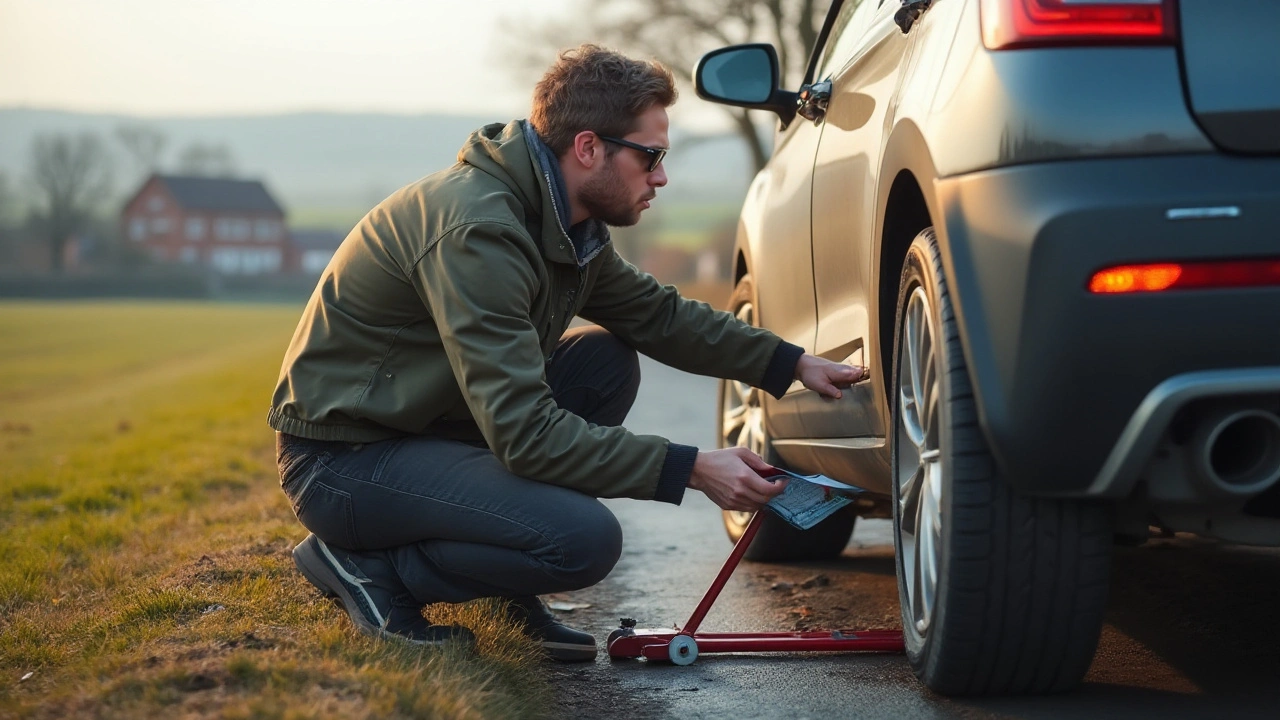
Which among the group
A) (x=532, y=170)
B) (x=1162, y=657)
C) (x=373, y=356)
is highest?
(x=532, y=170)

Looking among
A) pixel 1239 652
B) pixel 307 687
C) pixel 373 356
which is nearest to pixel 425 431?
→ pixel 373 356

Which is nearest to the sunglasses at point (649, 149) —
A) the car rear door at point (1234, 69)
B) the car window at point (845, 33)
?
the car window at point (845, 33)

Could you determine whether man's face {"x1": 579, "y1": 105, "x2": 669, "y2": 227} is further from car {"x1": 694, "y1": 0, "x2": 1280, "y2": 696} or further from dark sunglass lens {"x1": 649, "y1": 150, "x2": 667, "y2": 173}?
car {"x1": 694, "y1": 0, "x2": 1280, "y2": 696}

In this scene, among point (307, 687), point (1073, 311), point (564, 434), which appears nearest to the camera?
point (1073, 311)

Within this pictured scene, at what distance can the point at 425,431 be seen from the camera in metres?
3.39

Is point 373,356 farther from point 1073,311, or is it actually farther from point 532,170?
point 1073,311

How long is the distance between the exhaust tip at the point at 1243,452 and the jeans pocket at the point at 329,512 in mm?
1885

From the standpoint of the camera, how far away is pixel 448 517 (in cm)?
313

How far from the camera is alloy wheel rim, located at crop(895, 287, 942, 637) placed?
2664mm

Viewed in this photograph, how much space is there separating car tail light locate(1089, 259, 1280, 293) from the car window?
5.15 ft

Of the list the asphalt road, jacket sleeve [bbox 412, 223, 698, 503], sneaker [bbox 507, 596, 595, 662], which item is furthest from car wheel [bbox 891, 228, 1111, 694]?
sneaker [bbox 507, 596, 595, 662]

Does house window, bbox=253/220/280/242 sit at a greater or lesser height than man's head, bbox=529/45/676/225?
lesser

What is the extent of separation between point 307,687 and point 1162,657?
1948mm

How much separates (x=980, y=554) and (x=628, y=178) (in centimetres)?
136
